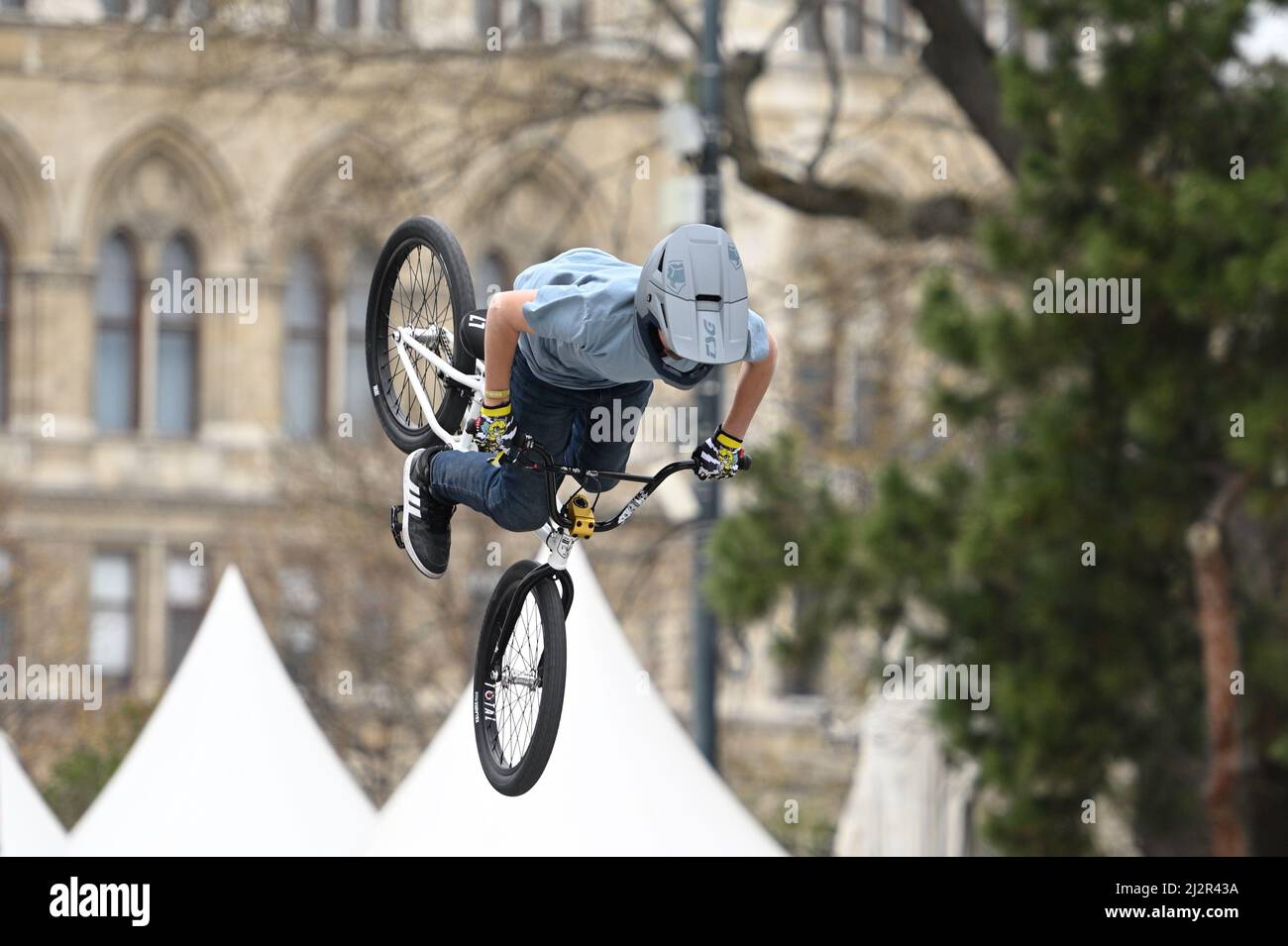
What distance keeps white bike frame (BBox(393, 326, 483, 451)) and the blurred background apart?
98.6 inches

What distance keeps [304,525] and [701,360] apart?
27.9 metres

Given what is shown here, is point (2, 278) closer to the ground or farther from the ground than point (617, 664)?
farther from the ground

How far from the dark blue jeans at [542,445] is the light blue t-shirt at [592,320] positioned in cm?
21

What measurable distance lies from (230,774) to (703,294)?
1377 cm

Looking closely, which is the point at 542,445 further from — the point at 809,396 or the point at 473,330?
the point at 809,396

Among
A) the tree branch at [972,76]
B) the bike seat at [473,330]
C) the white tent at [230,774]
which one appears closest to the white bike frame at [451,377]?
the bike seat at [473,330]

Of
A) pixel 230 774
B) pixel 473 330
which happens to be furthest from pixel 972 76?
pixel 473 330

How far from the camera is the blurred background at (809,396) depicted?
17.4 metres

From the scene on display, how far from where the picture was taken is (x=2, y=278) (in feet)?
144

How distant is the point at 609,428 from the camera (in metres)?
7.16

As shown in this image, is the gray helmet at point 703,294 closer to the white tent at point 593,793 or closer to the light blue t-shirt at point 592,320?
the light blue t-shirt at point 592,320

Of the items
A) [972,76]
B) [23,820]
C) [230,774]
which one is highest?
[972,76]

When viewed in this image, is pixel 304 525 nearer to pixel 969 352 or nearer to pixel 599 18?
pixel 599 18

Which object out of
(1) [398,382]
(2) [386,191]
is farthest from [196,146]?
(1) [398,382]
